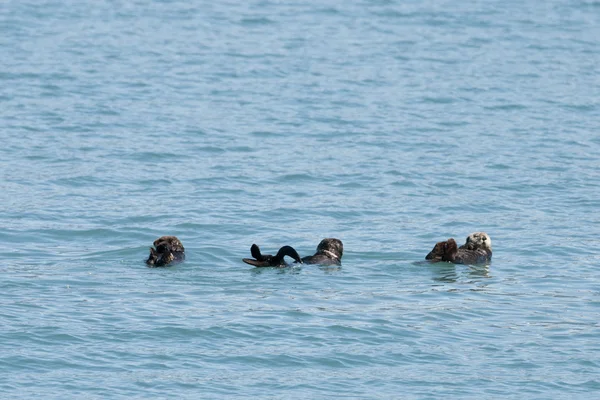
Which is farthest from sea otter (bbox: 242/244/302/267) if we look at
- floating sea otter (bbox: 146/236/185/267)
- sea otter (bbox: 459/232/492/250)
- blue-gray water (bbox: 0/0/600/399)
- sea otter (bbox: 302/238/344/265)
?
sea otter (bbox: 459/232/492/250)

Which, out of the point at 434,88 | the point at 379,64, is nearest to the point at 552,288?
the point at 434,88

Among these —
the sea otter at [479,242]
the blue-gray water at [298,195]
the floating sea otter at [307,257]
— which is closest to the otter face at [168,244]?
the blue-gray water at [298,195]

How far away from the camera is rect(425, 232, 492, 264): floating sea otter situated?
12828mm

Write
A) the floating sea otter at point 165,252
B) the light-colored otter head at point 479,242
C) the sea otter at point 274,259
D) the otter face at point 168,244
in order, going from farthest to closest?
the light-colored otter head at point 479,242, the otter face at point 168,244, the floating sea otter at point 165,252, the sea otter at point 274,259

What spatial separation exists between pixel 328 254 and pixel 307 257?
0.24 m

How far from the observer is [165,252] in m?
12.4

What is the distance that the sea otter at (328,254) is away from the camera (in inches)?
497

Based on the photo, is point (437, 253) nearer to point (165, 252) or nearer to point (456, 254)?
point (456, 254)

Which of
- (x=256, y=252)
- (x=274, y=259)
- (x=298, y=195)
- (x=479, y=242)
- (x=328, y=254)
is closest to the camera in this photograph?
(x=256, y=252)

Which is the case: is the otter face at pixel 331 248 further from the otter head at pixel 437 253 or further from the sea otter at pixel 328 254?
the otter head at pixel 437 253

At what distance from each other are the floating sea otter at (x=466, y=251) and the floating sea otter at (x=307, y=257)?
103 cm

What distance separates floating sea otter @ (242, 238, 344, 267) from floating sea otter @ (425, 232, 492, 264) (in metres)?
1.03

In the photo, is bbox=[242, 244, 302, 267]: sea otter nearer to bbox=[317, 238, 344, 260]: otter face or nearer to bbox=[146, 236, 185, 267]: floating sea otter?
bbox=[317, 238, 344, 260]: otter face

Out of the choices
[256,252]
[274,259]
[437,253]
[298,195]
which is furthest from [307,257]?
[298,195]
